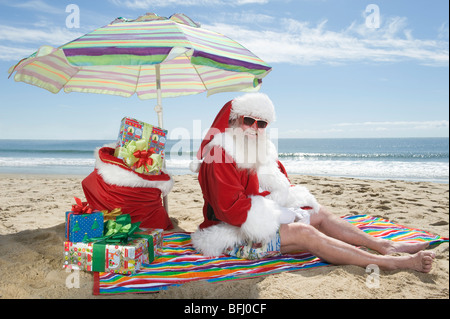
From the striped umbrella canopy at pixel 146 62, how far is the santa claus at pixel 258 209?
1.57 ft

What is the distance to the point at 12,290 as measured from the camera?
229 centimetres

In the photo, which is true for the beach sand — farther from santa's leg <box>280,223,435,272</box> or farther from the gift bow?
the gift bow

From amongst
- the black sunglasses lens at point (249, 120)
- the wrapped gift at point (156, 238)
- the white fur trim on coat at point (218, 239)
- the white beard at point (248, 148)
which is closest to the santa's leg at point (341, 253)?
the white fur trim on coat at point (218, 239)

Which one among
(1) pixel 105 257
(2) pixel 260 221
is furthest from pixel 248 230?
(1) pixel 105 257

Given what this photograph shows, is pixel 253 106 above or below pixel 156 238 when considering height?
above

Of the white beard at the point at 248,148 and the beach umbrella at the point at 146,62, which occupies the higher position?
the beach umbrella at the point at 146,62

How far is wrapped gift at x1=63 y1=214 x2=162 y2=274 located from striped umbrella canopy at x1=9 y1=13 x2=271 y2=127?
1.33 m

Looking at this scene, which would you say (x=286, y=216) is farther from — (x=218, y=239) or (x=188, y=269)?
(x=188, y=269)

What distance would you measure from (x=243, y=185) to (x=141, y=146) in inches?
43.6

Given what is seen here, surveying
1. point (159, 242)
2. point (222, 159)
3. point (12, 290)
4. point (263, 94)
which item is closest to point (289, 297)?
point (222, 159)

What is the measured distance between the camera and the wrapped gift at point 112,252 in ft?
8.41

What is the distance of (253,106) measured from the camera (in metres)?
2.74

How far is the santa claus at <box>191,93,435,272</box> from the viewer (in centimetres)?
259

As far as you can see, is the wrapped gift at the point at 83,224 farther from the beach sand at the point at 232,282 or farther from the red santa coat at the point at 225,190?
the red santa coat at the point at 225,190
